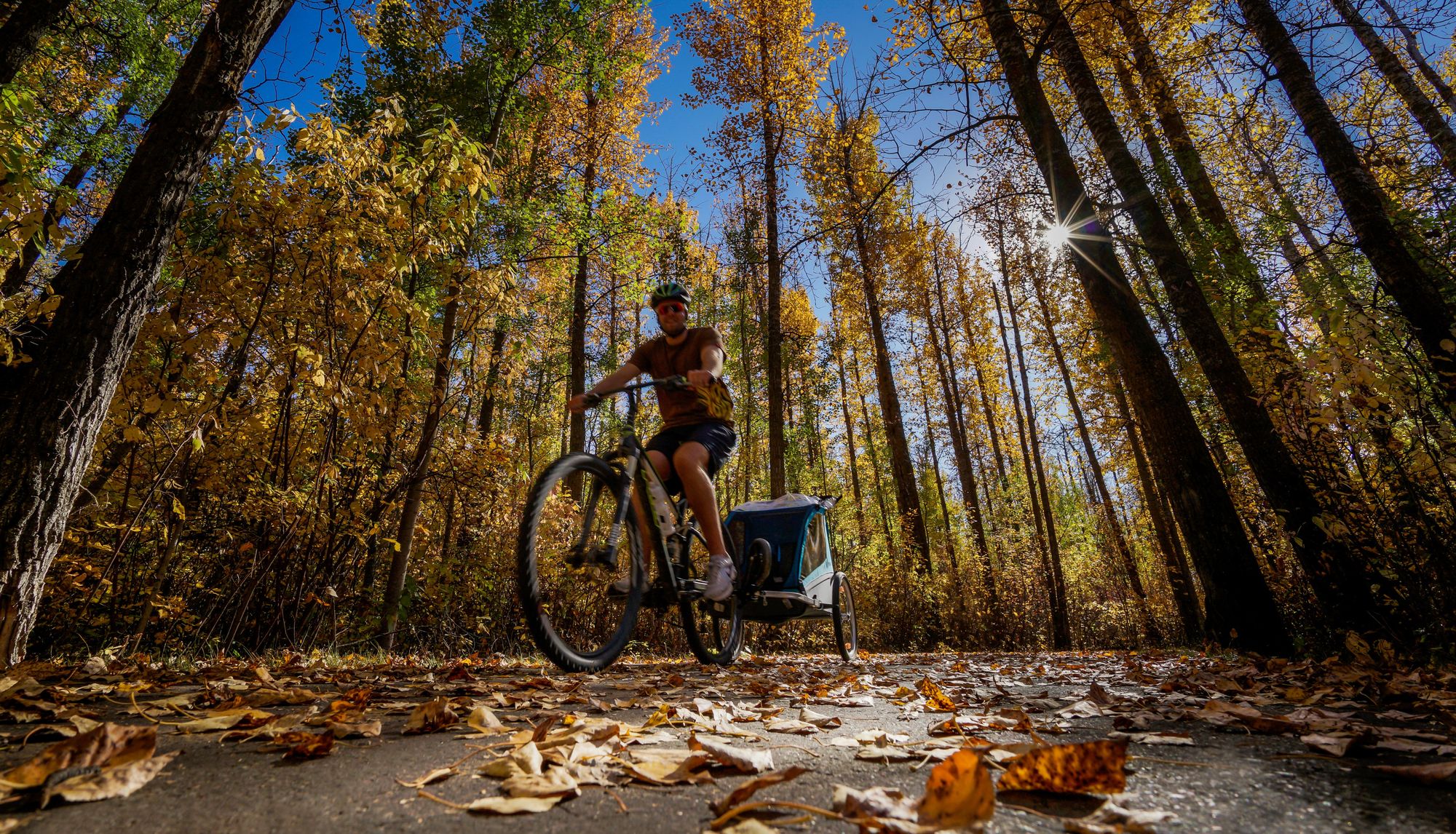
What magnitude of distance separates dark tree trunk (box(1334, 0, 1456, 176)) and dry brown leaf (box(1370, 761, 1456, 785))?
641 centimetres

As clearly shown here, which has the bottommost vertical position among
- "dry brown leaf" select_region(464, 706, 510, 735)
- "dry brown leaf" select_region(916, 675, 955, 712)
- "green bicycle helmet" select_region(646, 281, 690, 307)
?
"dry brown leaf" select_region(916, 675, 955, 712)

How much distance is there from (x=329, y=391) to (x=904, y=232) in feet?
48.0

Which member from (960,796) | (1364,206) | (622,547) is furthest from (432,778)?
(1364,206)

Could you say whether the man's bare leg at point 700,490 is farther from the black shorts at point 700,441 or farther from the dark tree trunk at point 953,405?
the dark tree trunk at point 953,405

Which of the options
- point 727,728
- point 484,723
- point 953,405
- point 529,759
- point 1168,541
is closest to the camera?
point 529,759

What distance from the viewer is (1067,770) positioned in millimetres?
1070

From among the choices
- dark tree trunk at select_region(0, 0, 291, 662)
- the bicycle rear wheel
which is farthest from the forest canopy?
the bicycle rear wheel

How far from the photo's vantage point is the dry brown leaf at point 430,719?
5.10 feet

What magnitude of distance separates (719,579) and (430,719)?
2.16m

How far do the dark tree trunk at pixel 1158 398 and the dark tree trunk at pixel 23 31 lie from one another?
7.73m

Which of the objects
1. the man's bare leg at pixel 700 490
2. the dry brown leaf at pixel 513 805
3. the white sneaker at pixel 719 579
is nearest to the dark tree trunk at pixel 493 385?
the man's bare leg at pixel 700 490

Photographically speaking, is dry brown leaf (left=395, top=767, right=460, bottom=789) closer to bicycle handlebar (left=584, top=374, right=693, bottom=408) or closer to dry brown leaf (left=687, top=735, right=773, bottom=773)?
dry brown leaf (left=687, top=735, right=773, bottom=773)

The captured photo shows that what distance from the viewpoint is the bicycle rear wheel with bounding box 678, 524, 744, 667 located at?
153 inches

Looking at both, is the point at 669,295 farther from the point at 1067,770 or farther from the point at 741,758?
the point at 1067,770
